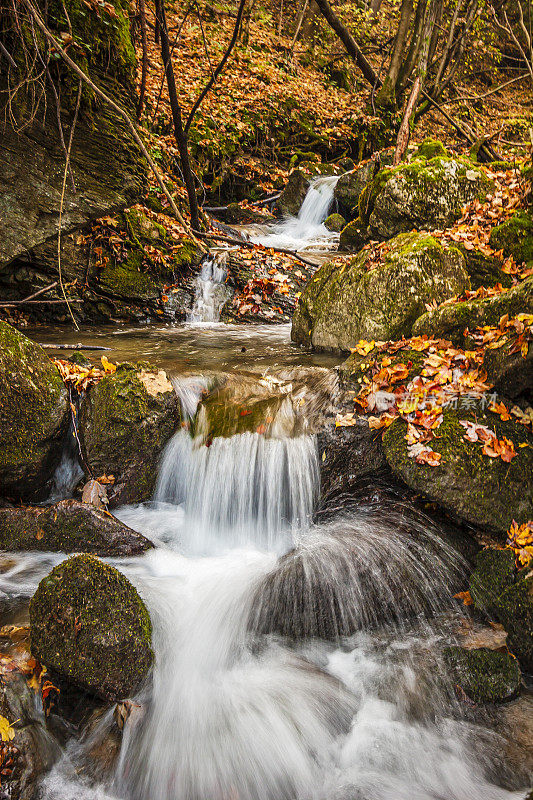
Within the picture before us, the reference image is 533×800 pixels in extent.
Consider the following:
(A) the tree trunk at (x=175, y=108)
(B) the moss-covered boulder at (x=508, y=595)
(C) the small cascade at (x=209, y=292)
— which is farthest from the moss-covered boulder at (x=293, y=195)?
(B) the moss-covered boulder at (x=508, y=595)

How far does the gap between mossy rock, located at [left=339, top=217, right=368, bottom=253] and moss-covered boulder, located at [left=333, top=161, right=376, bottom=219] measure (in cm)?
271

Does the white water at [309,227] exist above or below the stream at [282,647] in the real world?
above

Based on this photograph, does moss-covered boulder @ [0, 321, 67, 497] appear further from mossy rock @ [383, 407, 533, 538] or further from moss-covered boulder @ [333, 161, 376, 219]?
moss-covered boulder @ [333, 161, 376, 219]

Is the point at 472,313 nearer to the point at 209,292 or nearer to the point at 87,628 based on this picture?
the point at 87,628

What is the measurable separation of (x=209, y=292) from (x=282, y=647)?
683 centimetres

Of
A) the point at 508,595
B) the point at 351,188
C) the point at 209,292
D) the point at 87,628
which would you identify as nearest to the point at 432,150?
the point at 209,292

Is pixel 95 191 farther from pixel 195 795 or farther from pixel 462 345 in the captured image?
pixel 195 795

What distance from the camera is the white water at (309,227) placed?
11.3 metres

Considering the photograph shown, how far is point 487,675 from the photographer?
2764mm

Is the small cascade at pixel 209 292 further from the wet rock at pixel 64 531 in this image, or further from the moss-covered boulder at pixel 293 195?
the moss-covered boulder at pixel 293 195

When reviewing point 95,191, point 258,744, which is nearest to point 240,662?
point 258,744

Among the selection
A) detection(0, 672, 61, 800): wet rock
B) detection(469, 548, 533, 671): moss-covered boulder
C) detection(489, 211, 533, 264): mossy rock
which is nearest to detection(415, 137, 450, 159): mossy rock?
detection(489, 211, 533, 264): mossy rock

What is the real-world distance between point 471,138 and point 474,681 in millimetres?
14917

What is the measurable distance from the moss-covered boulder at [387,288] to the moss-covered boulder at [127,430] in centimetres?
258
